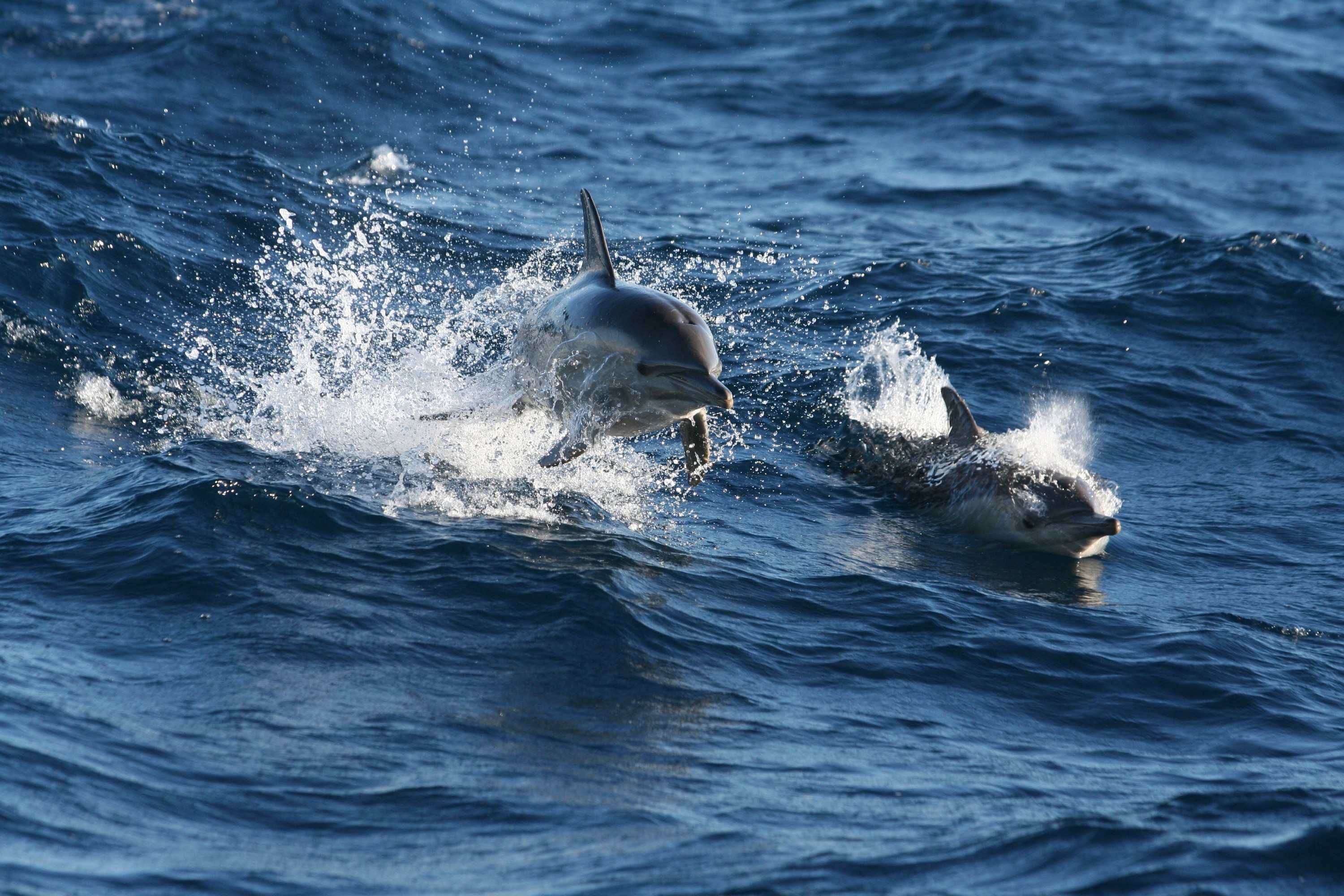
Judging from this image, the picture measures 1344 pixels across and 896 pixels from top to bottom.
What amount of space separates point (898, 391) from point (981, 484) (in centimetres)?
221

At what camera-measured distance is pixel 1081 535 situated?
964 cm

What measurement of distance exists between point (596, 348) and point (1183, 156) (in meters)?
19.2

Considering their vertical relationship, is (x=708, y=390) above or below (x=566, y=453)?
above

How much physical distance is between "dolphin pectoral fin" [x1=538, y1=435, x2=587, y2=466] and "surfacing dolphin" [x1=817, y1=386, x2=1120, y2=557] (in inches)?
138

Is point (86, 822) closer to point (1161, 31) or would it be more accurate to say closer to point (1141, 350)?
point (1141, 350)

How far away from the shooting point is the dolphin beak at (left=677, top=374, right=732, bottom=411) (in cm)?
737

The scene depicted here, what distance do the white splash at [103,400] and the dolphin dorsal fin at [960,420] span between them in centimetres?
658

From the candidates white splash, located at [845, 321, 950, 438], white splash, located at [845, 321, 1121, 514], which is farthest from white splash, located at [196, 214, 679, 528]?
white splash, located at [845, 321, 1121, 514]

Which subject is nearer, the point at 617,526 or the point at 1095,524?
the point at 617,526

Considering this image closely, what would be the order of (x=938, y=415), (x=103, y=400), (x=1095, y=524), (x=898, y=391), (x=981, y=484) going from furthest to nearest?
(x=898, y=391), (x=938, y=415), (x=103, y=400), (x=981, y=484), (x=1095, y=524)

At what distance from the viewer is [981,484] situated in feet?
33.6

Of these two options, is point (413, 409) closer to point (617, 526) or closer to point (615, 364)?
point (617, 526)

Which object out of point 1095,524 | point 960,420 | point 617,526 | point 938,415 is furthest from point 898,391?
point 617,526

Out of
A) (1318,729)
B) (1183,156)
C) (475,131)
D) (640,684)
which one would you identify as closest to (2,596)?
(640,684)
